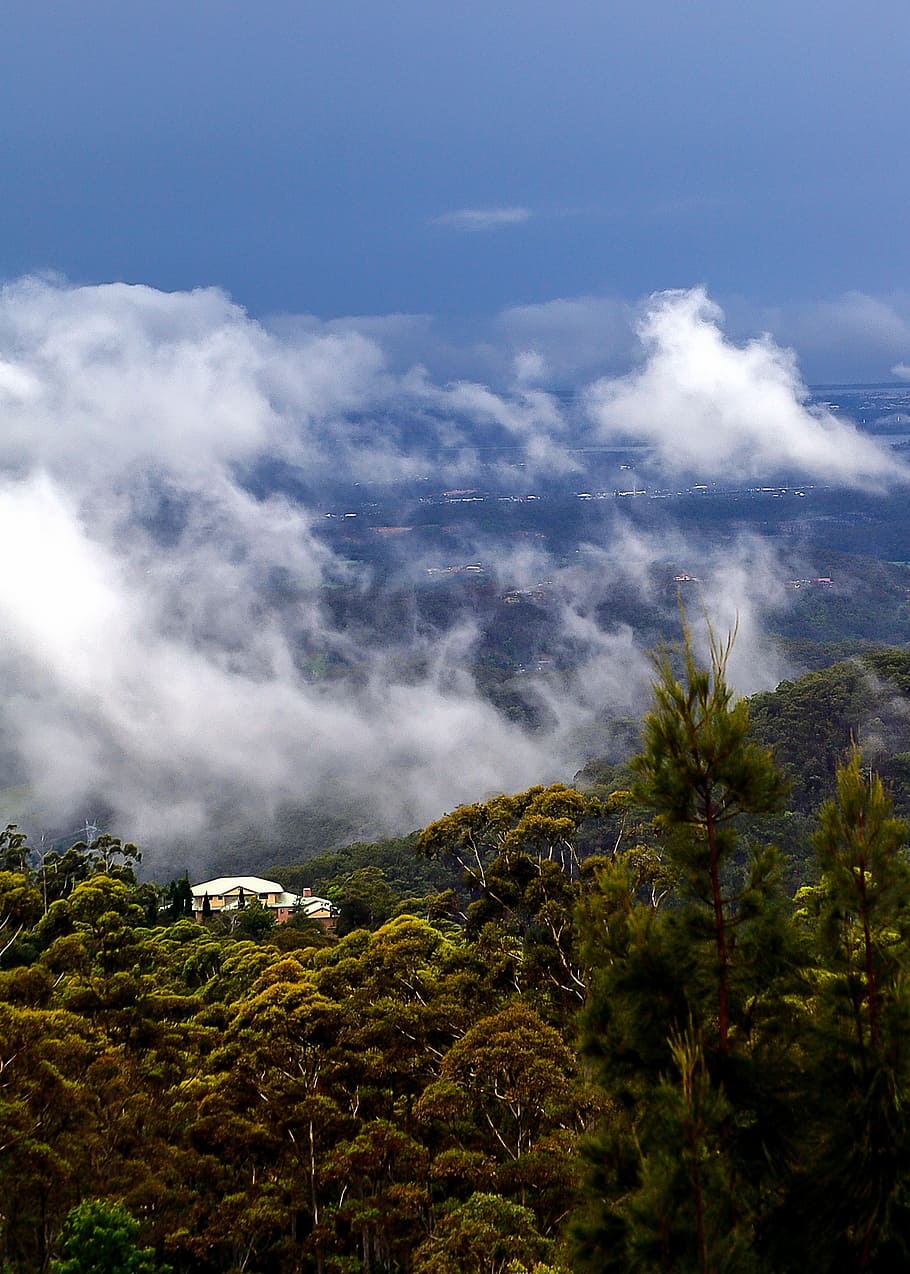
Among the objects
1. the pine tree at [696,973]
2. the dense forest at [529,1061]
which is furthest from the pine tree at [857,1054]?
the pine tree at [696,973]

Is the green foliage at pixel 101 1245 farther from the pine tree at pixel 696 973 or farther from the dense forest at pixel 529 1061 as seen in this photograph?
the pine tree at pixel 696 973

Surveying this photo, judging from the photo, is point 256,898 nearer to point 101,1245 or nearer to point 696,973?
point 101,1245

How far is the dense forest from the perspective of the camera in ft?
11.8

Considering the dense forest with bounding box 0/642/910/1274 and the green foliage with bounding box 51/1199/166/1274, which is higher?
the dense forest with bounding box 0/642/910/1274

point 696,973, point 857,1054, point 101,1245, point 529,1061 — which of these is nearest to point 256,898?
point 101,1245

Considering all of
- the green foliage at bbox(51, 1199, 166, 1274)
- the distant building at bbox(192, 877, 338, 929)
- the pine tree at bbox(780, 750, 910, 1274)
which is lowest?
the green foliage at bbox(51, 1199, 166, 1274)

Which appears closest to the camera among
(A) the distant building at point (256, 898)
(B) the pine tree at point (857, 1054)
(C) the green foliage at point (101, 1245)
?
(B) the pine tree at point (857, 1054)

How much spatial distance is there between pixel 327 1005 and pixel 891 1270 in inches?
283

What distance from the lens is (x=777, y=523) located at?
654 ft

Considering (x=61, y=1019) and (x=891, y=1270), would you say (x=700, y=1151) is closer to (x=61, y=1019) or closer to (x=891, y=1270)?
(x=891, y=1270)

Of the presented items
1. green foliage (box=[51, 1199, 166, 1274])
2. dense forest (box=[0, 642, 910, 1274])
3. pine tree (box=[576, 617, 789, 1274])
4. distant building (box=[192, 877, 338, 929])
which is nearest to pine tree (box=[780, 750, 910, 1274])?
dense forest (box=[0, 642, 910, 1274])

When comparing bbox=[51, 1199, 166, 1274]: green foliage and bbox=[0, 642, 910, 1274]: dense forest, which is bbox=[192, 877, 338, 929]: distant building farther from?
bbox=[51, 1199, 166, 1274]: green foliage

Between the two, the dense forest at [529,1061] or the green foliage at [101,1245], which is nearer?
the dense forest at [529,1061]

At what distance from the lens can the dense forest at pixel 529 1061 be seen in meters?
3.60
